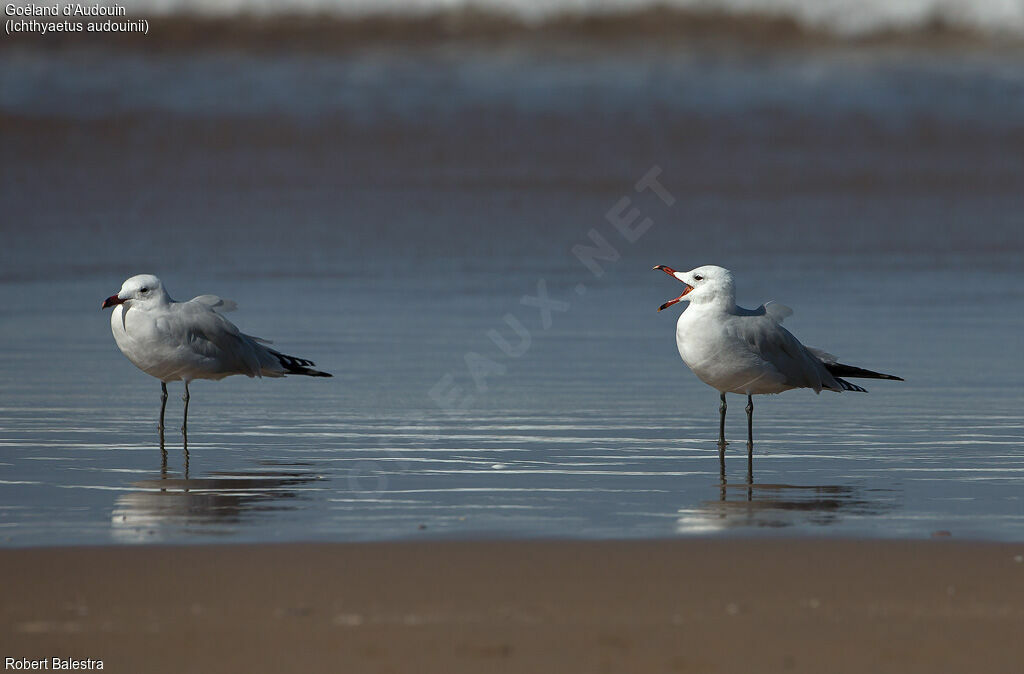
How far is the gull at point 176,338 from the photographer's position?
25.5ft

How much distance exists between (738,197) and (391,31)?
953cm

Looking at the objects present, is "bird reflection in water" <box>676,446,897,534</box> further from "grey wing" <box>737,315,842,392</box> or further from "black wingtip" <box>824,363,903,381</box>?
"black wingtip" <box>824,363,903,381</box>

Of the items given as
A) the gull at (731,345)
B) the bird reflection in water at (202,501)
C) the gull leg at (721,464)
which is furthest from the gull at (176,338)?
the gull leg at (721,464)

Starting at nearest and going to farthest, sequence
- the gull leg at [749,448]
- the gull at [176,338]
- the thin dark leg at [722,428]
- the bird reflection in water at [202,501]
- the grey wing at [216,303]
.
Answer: the bird reflection in water at [202,501]
the gull leg at [749,448]
the thin dark leg at [722,428]
the gull at [176,338]
the grey wing at [216,303]

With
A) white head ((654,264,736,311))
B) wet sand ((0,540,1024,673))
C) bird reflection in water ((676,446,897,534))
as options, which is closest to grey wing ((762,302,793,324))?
white head ((654,264,736,311))

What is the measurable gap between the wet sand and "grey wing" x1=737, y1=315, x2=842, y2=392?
205 centimetres

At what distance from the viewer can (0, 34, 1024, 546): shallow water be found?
245 inches

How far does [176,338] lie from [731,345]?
2.57 m

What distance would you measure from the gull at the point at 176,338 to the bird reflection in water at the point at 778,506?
2.67 metres

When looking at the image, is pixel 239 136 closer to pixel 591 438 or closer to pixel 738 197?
pixel 738 197

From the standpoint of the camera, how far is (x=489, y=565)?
203 inches

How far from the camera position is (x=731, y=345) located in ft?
23.8

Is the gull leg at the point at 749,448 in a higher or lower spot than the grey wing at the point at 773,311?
lower

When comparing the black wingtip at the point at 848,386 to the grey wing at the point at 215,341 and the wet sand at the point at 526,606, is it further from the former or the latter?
the grey wing at the point at 215,341
